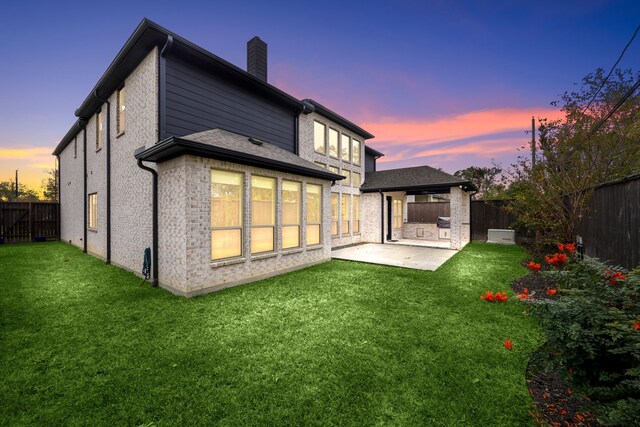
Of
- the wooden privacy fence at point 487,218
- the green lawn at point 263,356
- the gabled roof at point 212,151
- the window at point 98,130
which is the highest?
the window at point 98,130

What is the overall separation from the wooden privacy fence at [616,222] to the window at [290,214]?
7367mm

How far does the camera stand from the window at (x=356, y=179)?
15616mm

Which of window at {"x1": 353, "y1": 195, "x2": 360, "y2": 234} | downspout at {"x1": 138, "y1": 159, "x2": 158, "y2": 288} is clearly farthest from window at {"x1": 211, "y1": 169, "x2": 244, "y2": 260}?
window at {"x1": 353, "y1": 195, "x2": 360, "y2": 234}

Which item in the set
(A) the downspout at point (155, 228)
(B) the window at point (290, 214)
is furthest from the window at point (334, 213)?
(A) the downspout at point (155, 228)

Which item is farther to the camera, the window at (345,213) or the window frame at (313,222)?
the window at (345,213)

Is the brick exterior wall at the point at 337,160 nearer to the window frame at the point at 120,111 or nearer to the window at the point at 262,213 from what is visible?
the window at the point at 262,213

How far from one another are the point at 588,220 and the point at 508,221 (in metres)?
7.71

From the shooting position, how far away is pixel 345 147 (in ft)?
49.3

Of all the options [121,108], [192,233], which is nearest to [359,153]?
[121,108]

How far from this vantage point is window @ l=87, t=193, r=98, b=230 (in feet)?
35.9

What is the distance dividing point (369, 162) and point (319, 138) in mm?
6565

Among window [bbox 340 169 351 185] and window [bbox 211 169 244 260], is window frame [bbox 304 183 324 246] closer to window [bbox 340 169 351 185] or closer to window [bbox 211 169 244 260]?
window [bbox 211 169 244 260]

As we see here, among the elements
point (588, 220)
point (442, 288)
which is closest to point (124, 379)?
point (442, 288)

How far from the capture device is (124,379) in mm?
2908
